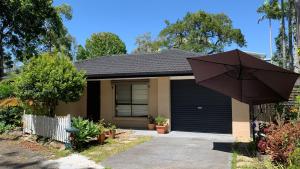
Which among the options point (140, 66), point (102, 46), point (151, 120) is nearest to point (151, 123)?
point (151, 120)

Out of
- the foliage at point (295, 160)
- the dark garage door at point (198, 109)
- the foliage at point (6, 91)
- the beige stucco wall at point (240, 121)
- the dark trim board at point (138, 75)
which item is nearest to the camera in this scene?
the foliage at point (295, 160)

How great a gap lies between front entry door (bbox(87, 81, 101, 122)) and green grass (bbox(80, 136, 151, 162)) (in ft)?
16.4

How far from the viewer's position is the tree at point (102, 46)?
4403cm

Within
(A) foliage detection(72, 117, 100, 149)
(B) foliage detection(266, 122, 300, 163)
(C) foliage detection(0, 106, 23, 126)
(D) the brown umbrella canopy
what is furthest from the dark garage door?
(C) foliage detection(0, 106, 23, 126)

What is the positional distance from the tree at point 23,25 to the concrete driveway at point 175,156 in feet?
57.1

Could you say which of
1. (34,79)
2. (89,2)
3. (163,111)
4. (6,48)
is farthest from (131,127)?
(6,48)

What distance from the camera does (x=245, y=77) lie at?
9.52m

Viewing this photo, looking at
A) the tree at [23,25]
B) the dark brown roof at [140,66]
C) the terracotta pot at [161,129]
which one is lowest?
the terracotta pot at [161,129]

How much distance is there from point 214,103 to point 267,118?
2346 millimetres

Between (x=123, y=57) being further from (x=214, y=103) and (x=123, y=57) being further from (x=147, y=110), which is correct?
(x=214, y=103)

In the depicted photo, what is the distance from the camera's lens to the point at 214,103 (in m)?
14.0

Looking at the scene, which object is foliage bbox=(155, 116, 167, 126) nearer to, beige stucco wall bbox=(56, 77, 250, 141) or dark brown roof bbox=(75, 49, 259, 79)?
beige stucco wall bbox=(56, 77, 250, 141)

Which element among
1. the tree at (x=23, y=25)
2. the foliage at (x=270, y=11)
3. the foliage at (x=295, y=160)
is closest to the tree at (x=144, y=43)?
the foliage at (x=270, y=11)

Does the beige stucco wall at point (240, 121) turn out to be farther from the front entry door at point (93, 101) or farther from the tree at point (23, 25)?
the tree at point (23, 25)
